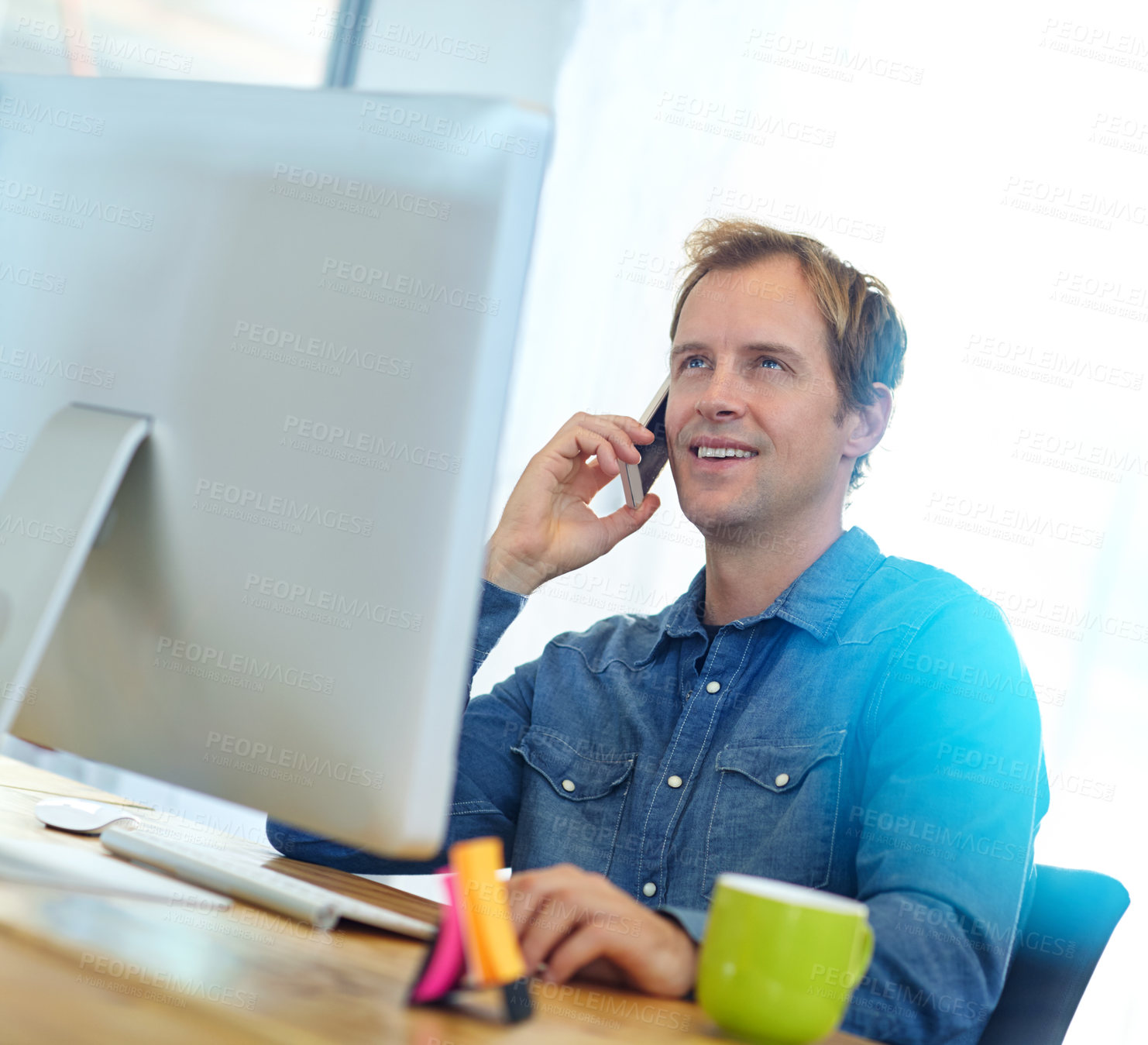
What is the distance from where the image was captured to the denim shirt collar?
138 cm

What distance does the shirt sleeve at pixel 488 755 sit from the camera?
140 cm

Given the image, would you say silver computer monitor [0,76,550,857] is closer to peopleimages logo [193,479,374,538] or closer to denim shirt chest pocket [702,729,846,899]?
peopleimages logo [193,479,374,538]

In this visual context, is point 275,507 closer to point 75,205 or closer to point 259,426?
point 259,426

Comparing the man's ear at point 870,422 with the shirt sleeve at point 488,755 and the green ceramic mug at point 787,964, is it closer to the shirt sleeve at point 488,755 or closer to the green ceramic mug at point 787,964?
the shirt sleeve at point 488,755

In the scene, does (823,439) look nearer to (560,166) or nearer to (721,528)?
(721,528)

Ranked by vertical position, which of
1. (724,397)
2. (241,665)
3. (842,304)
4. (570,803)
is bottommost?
(570,803)

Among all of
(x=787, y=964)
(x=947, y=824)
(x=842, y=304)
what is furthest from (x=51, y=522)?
(x=842, y=304)

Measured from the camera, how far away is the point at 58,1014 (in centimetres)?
50

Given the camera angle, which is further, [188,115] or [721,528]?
[721,528]

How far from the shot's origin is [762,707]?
4.36ft

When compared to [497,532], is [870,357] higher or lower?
higher

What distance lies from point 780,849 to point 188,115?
3.10 feet

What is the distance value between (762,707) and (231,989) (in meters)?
0.86

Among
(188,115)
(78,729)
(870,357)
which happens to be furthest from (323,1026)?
(870,357)
